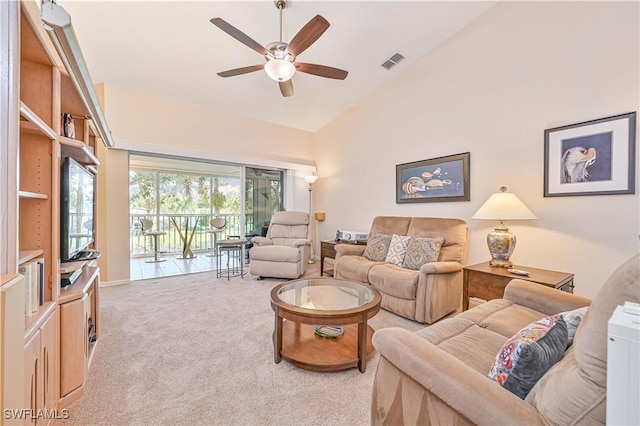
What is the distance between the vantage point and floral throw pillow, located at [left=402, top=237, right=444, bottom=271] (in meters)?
2.90

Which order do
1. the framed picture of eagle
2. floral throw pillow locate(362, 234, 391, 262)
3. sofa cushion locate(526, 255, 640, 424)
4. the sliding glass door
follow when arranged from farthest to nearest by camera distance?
the sliding glass door → floral throw pillow locate(362, 234, 391, 262) → the framed picture of eagle → sofa cushion locate(526, 255, 640, 424)

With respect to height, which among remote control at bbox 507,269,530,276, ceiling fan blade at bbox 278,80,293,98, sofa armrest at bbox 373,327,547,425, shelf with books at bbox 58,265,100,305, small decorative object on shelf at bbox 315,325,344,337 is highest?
ceiling fan blade at bbox 278,80,293,98

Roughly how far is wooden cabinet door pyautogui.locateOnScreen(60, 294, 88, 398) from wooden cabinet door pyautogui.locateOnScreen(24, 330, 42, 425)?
307 mm

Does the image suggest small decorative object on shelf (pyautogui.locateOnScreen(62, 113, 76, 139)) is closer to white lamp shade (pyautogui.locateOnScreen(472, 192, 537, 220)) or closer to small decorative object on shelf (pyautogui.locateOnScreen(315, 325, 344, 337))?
small decorative object on shelf (pyautogui.locateOnScreen(315, 325, 344, 337))

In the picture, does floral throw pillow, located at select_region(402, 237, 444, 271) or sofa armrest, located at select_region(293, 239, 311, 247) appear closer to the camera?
floral throw pillow, located at select_region(402, 237, 444, 271)

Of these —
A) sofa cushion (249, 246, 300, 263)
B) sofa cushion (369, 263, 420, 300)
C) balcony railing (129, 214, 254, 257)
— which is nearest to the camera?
sofa cushion (369, 263, 420, 300)

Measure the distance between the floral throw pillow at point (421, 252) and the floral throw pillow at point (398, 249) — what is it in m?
0.09

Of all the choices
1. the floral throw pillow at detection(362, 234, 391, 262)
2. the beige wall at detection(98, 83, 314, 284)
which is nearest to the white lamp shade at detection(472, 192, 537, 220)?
Answer: the floral throw pillow at detection(362, 234, 391, 262)

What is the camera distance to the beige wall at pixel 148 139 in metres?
3.68

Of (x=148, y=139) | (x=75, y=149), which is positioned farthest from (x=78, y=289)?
(x=148, y=139)

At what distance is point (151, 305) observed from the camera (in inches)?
117

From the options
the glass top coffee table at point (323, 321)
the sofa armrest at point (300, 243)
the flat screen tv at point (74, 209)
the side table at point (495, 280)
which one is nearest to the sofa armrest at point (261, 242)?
the sofa armrest at point (300, 243)

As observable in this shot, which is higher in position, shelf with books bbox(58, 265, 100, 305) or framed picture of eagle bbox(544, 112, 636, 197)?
framed picture of eagle bbox(544, 112, 636, 197)

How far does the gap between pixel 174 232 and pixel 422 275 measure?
5.94 metres
